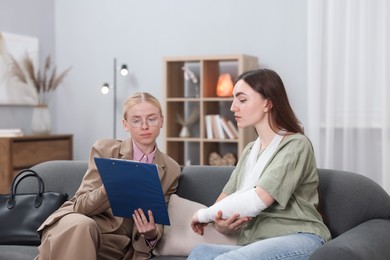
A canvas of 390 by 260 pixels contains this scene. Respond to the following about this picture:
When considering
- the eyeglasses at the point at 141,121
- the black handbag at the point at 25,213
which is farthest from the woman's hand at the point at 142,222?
the black handbag at the point at 25,213

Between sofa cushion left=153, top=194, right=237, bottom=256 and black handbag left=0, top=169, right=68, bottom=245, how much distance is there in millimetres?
586

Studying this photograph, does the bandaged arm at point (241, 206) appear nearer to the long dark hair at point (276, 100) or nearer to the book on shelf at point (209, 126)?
the long dark hair at point (276, 100)

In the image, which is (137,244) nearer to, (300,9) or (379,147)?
(379,147)

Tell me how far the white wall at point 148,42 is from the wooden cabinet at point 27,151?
19.2 inches

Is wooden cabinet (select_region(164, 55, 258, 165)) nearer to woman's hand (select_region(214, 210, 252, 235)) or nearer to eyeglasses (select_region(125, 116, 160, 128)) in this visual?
eyeglasses (select_region(125, 116, 160, 128))

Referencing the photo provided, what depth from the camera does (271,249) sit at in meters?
2.25

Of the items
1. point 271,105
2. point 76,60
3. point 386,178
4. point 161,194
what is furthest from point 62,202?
point 76,60

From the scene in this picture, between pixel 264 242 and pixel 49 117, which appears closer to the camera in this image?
pixel 264 242

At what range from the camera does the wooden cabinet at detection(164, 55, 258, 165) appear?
5172mm

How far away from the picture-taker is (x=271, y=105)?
2523 mm

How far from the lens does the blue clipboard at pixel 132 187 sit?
2.47 metres

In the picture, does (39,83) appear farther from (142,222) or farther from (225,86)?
(142,222)

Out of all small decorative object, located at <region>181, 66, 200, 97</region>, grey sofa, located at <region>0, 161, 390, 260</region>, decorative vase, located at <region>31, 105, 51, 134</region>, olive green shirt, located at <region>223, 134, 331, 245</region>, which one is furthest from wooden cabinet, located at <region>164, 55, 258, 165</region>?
olive green shirt, located at <region>223, 134, 331, 245</region>

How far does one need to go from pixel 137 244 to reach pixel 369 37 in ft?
9.34
